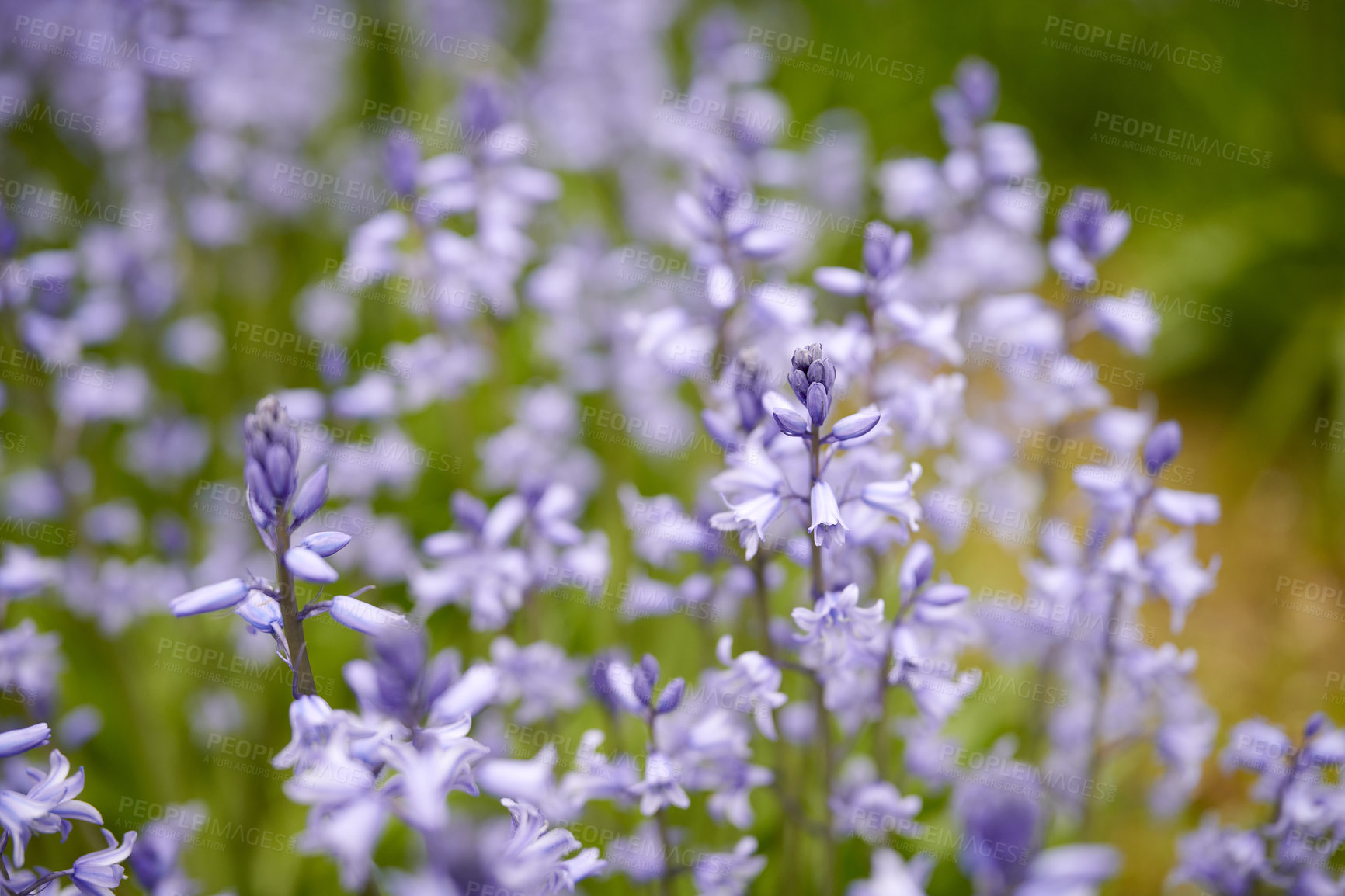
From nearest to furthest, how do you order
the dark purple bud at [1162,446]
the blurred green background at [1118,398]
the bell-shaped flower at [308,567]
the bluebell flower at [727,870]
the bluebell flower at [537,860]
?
1. the bluebell flower at [537,860]
2. the bell-shaped flower at [308,567]
3. the bluebell flower at [727,870]
4. the dark purple bud at [1162,446]
5. the blurred green background at [1118,398]

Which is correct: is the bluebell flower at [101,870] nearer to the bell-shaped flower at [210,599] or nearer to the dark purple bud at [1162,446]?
the bell-shaped flower at [210,599]

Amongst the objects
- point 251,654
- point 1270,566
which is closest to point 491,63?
point 251,654

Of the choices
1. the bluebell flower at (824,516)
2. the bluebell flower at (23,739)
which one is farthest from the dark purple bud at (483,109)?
the bluebell flower at (23,739)

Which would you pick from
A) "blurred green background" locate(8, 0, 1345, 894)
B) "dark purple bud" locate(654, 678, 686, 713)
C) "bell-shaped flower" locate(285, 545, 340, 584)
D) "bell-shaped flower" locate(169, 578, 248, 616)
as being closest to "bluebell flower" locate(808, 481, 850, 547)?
"dark purple bud" locate(654, 678, 686, 713)

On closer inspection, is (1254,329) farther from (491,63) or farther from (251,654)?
(251,654)

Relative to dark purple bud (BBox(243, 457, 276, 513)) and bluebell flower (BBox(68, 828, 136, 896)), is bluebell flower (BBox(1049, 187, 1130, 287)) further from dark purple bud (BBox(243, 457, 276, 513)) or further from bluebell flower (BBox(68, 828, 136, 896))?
bluebell flower (BBox(68, 828, 136, 896))

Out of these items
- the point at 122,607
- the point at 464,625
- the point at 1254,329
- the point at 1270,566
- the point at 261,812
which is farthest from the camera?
the point at 1254,329
